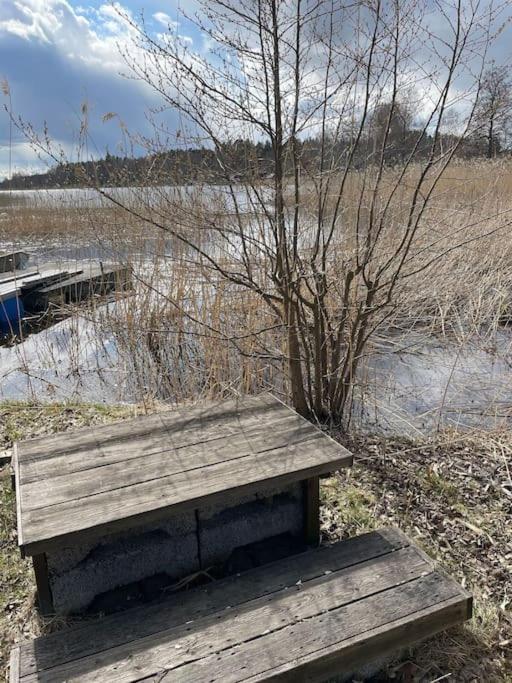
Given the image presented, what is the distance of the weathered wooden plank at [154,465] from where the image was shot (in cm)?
162

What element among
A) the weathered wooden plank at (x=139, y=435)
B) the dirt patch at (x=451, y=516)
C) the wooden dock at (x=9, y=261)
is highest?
the weathered wooden plank at (x=139, y=435)

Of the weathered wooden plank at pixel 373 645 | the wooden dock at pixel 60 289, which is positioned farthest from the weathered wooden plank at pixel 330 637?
the wooden dock at pixel 60 289

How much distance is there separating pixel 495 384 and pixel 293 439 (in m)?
2.40

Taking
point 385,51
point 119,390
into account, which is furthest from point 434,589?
point 119,390

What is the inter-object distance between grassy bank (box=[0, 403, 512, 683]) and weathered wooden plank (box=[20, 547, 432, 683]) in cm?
22

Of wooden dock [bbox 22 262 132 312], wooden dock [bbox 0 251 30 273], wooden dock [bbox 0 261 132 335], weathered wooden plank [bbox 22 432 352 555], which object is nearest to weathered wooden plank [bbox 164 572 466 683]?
weathered wooden plank [bbox 22 432 352 555]

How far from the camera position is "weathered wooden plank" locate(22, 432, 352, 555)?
144 centimetres

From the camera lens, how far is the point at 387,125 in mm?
2416

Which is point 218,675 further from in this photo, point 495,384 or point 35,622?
point 495,384

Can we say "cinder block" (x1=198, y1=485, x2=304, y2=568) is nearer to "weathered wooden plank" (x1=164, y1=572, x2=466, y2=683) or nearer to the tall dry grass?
"weathered wooden plank" (x1=164, y1=572, x2=466, y2=683)

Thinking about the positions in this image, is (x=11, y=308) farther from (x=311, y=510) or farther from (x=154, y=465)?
(x=311, y=510)

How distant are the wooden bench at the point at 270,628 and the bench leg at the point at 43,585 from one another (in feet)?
0.66

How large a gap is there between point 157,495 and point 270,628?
0.48 meters

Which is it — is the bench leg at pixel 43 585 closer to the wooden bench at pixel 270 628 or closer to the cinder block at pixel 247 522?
the wooden bench at pixel 270 628
